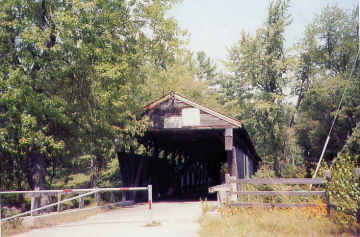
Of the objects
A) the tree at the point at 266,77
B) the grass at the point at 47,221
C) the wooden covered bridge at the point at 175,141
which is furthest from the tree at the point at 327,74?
the grass at the point at 47,221

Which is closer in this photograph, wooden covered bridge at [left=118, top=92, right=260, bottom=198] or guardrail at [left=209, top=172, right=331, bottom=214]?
guardrail at [left=209, top=172, right=331, bottom=214]

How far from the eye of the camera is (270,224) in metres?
7.46

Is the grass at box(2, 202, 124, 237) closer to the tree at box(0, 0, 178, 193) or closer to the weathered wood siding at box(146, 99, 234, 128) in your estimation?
the tree at box(0, 0, 178, 193)

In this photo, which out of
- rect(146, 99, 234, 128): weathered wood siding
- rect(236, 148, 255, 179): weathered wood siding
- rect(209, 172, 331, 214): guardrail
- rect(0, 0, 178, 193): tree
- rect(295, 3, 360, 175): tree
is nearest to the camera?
rect(209, 172, 331, 214): guardrail

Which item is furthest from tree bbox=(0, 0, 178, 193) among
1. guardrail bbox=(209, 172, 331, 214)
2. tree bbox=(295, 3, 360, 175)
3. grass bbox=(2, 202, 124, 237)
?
tree bbox=(295, 3, 360, 175)

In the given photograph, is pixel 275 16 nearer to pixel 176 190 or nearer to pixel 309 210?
pixel 176 190

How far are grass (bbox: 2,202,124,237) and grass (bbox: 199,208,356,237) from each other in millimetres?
4206

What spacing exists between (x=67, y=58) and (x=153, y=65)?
18.2 ft

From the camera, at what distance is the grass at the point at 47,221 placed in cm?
823

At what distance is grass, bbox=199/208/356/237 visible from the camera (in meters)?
6.75

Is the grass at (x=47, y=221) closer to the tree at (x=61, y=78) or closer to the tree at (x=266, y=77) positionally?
the tree at (x=61, y=78)

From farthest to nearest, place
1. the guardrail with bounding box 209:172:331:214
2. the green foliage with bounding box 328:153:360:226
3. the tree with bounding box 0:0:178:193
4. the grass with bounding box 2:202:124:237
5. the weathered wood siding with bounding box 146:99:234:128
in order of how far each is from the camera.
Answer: the weathered wood siding with bounding box 146:99:234:128
the tree with bounding box 0:0:178:193
the guardrail with bounding box 209:172:331:214
the grass with bounding box 2:202:124:237
the green foliage with bounding box 328:153:360:226

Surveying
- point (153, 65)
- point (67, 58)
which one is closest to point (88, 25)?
point (67, 58)

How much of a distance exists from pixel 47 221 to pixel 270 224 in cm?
586
